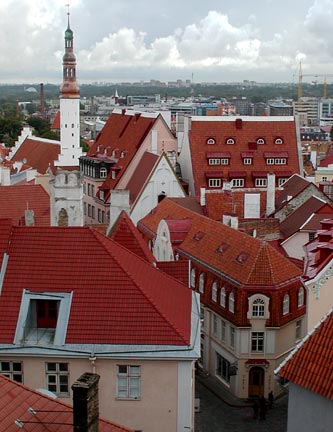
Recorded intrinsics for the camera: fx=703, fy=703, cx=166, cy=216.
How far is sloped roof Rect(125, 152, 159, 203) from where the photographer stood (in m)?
62.9

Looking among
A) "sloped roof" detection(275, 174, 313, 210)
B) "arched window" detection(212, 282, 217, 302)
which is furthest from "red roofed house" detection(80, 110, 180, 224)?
"arched window" detection(212, 282, 217, 302)

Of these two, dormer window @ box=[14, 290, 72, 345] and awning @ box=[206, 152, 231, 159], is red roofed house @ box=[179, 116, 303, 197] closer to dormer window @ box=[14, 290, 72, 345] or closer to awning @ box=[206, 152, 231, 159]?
awning @ box=[206, 152, 231, 159]

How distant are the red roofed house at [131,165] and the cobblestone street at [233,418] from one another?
2580cm

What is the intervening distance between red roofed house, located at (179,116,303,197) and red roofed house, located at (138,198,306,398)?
2452 cm

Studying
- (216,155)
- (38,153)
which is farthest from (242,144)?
(38,153)

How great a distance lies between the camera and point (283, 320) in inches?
1538

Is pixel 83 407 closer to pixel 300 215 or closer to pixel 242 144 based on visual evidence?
pixel 300 215

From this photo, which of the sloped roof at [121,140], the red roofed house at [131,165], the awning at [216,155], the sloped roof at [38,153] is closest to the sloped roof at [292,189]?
the awning at [216,155]

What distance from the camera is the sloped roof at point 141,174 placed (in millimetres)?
62906

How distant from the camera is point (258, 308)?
38875mm

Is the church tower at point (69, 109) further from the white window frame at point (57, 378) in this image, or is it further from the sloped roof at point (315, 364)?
the sloped roof at point (315, 364)

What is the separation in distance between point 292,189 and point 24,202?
75.2ft

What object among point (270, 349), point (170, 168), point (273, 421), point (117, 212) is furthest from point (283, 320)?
point (170, 168)

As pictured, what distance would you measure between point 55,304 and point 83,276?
1.44m
